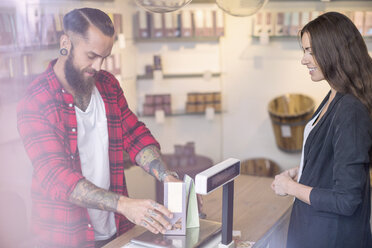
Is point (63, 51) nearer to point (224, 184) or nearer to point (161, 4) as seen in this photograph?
point (161, 4)

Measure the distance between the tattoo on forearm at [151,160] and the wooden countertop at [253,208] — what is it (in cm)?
33

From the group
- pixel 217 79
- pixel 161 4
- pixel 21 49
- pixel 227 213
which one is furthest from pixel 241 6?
pixel 217 79

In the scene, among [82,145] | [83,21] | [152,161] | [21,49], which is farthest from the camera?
[21,49]

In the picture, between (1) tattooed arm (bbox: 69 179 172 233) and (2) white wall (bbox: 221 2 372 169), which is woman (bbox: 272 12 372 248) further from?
(2) white wall (bbox: 221 2 372 169)

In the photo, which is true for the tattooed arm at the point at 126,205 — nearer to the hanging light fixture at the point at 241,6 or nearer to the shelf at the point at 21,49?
the hanging light fixture at the point at 241,6

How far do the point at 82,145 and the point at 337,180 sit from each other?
1.10 meters

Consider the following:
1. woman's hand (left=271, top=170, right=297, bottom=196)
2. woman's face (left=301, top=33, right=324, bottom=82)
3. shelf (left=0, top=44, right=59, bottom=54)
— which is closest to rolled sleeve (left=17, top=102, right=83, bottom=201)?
woman's hand (left=271, top=170, right=297, bottom=196)

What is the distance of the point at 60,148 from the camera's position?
5.74ft

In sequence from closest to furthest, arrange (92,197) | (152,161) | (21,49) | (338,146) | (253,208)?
(338,146)
(92,197)
(152,161)
(253,208)
(21,49)

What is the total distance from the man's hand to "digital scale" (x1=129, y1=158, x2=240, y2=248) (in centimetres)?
5

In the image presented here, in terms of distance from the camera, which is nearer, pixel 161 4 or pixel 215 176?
pixel 215 176

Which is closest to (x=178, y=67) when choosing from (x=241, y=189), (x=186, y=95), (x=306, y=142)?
(x=186, y=95)

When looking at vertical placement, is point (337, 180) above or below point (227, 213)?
above

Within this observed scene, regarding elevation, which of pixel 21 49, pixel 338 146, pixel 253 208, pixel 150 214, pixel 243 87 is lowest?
pixel 253 208
